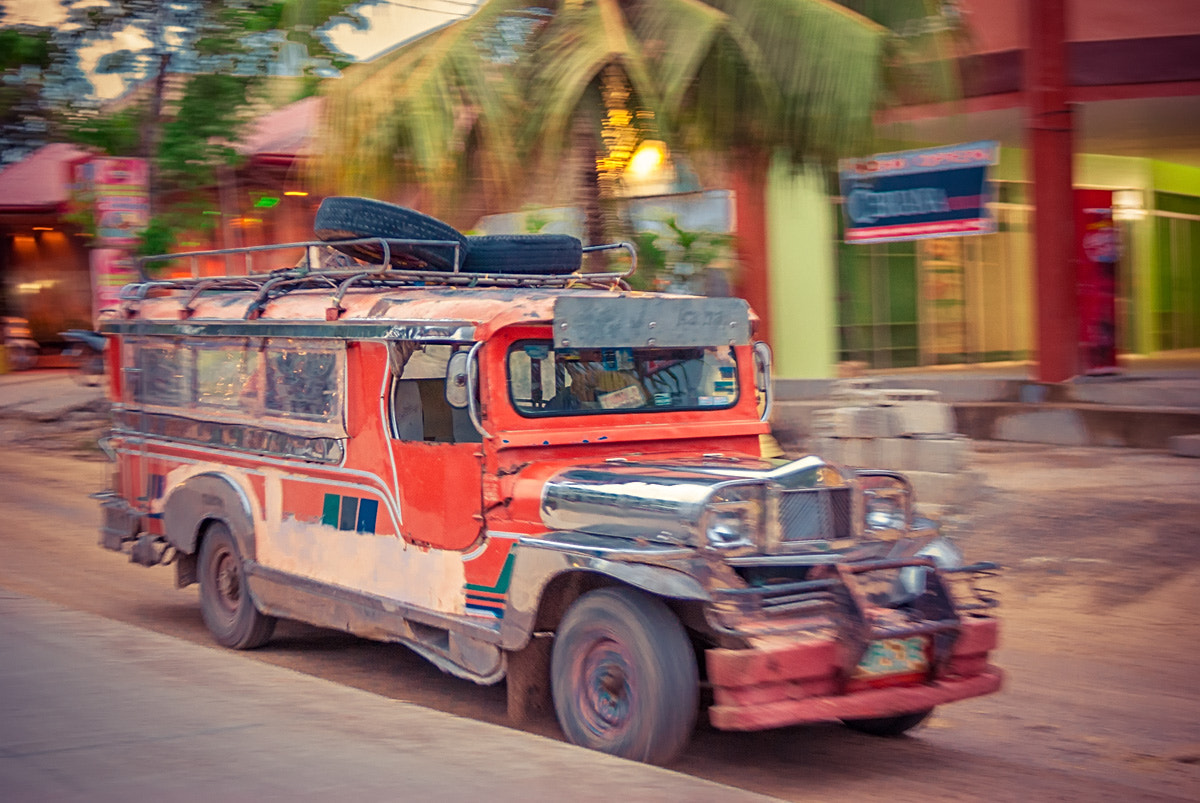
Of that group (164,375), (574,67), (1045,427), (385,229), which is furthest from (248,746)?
(1045,427)

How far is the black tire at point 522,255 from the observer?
7797 mm

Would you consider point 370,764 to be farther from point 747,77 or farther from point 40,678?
point 747,77

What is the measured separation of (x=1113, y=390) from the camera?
15.7 metres

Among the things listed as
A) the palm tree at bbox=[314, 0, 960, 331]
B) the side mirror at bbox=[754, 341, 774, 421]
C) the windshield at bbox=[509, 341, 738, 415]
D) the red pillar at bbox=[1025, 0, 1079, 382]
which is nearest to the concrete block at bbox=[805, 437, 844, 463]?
the palm tree at bbox=[314, 0, 960, 331]

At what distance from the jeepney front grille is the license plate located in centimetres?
51

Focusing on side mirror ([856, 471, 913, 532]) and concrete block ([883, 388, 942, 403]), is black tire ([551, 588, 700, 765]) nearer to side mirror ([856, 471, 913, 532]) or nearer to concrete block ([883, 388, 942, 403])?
side mirror ([856, 471, 913, 532])

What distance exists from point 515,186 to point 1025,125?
9.59 meters

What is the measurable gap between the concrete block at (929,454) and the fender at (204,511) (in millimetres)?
5219

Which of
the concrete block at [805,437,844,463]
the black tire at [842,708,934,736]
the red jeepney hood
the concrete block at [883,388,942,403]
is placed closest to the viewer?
the red jeepney hood

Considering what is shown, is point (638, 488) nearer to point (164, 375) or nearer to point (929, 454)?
point (164, 375)

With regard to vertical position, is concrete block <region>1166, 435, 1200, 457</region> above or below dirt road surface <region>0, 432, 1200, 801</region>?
above

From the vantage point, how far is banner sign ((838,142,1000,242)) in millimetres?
18406

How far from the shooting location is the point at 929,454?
10.3m

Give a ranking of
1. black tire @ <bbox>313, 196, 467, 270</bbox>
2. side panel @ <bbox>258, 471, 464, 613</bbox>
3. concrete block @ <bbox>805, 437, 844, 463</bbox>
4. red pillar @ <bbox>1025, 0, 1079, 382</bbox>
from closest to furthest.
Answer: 1. side panel @ <bbox>258, 471, 464, 613</bbox>
2. black tire @ <bbox>313, 196, 467, 270</bbox>
3. concrete block @ <bbox>805, 437, 844, 463</bbox>
4. red pillar @ <bbox>1025, 0, 1079, 382</bbox>
